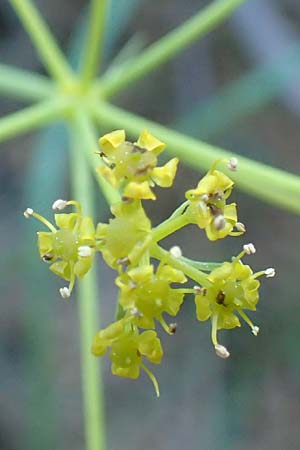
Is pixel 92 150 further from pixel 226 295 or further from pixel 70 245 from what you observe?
pixel 226 295

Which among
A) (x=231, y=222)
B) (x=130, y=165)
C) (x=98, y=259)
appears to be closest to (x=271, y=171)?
(x=231, y=222)

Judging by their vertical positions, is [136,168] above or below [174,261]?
above

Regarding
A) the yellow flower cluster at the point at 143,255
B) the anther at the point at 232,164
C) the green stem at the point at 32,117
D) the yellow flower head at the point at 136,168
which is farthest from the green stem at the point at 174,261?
the green stem at the point at 32,117

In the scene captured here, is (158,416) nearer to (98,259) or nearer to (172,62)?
(98,259)

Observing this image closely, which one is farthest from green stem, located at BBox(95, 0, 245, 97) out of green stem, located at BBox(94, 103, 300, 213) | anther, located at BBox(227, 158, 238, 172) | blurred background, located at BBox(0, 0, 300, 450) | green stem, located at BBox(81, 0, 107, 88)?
blurred background, located at BBox(0, 0, 300, 450)

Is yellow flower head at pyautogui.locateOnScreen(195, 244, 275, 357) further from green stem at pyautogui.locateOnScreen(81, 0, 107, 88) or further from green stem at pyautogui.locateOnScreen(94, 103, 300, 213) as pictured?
green stem at pyautogui.locateOnScreen(81, 0, 107, 88)

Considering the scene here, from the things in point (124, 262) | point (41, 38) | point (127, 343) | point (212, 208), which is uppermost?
point (41, 38)

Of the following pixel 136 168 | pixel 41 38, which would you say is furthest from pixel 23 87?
pixel 136 168
